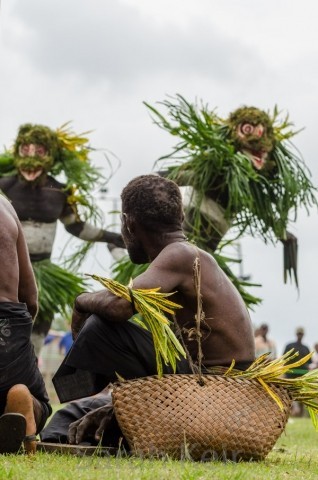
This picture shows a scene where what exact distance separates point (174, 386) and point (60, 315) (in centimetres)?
381

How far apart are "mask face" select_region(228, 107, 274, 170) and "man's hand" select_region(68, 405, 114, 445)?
3.33 m

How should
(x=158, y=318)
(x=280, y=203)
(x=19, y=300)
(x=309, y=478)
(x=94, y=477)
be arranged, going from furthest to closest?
(x=280, y=203), (x=19, y=300), (x=158, y=318), (x=309, y=478), (x=94, y=477)

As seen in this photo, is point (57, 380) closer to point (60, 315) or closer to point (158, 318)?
point (158, 318)

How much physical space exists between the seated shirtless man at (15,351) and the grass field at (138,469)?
13 centimetres

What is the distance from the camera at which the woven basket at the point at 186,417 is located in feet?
11.5

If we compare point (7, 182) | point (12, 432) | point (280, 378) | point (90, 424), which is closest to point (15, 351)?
point (12, 432)

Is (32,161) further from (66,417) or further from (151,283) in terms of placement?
(151,283)

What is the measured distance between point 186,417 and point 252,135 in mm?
3694

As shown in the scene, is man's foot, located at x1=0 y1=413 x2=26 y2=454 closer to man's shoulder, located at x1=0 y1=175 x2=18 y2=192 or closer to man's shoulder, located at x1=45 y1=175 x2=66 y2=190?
man's shoulder, located at x1=0 y1=175 x2=18 y2=192

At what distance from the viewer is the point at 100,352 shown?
367 cm

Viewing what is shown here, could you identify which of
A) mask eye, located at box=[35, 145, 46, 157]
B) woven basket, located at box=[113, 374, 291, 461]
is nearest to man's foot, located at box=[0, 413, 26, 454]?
woven basket, located at box=[113, 374, 291, 461]

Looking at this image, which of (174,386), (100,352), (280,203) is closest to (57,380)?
(100,352)

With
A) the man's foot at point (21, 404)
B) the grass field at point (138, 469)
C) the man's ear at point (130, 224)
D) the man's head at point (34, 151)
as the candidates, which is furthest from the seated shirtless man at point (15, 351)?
the man's head at point (34, 151)

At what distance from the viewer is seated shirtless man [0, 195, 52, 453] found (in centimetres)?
349
